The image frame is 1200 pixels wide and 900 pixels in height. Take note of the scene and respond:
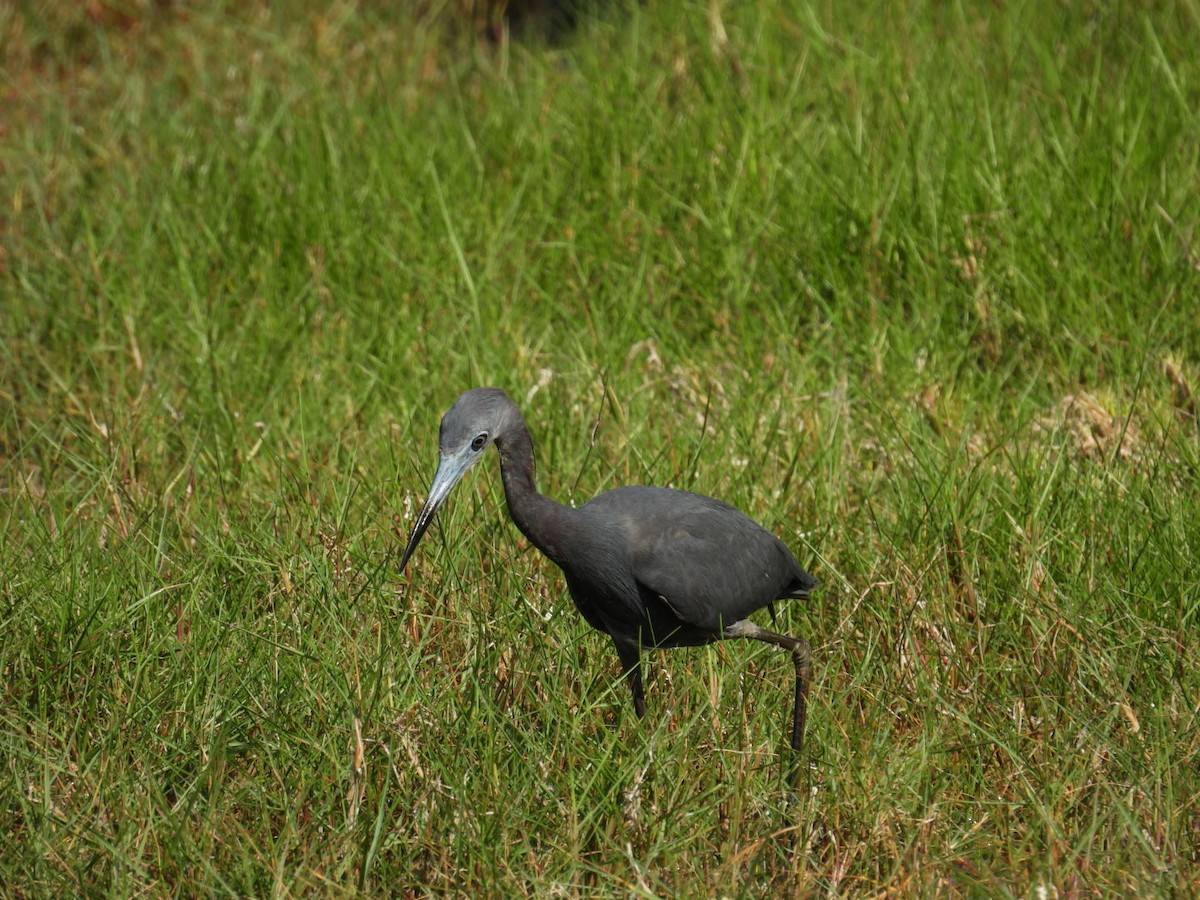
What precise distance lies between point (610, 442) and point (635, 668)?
1.18 meters

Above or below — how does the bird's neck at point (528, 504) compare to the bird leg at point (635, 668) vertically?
above

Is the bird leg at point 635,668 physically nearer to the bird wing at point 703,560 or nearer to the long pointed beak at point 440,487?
the bird wing at point 703,560

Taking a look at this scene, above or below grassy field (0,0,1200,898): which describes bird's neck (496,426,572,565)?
above

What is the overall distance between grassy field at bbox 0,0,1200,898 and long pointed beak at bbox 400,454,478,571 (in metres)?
0.29

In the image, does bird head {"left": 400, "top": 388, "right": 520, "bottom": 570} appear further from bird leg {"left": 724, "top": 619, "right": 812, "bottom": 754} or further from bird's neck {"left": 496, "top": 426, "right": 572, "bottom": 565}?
bird leg {"left": 724, "top": 619, "right": 812, "bottom": 754}

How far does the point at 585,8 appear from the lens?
7.09 m

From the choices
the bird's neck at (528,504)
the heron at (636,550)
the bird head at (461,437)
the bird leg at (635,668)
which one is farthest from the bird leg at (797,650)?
the bird head at (461,437)

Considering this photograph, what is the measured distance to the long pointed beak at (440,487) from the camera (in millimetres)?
3000

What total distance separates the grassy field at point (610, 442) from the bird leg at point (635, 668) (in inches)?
3.0

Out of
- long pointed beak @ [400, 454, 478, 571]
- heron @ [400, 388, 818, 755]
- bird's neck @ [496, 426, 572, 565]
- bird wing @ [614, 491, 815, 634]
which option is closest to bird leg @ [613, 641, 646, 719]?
heron @ [400, 388, 818, 755]

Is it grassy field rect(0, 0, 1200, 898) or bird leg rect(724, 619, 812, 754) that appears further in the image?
bird leg rect(724, 619, 812, 754)

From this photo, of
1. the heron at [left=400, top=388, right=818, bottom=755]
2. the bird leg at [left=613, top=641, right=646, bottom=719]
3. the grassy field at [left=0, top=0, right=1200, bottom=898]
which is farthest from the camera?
the bird leg at [left=613, top=641, right=646, bottom=719]

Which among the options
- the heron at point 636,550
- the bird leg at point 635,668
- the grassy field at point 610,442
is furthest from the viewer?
the bird leg at point 635,668

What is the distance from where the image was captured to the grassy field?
292cm
